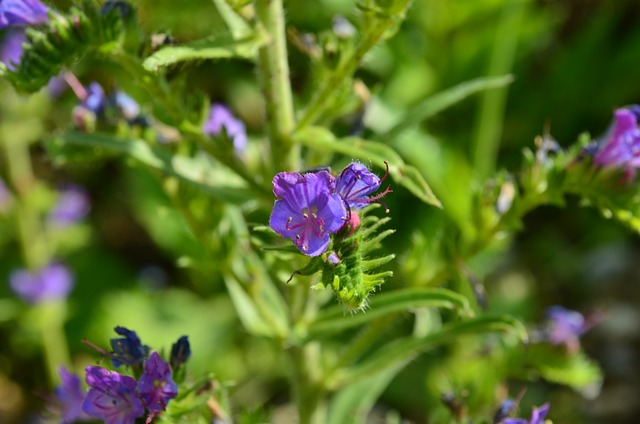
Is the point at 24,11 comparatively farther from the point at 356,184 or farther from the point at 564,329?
the point at 564,329

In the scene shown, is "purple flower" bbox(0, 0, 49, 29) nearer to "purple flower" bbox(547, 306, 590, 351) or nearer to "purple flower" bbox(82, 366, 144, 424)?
"purple flower" bbox(82, 366, 144, 424)

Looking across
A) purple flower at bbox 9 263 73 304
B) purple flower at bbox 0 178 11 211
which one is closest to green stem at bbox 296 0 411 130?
purple flower at bbox 9 263 73 304

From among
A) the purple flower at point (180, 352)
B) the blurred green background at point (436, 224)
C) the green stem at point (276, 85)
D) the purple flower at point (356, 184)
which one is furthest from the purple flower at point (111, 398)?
the blurred green background at point (436, 224)

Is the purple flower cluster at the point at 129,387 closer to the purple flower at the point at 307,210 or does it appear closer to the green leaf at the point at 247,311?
the purple flower at the point at 307,210

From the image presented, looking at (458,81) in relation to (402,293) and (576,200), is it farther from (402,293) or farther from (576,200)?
(402,293)

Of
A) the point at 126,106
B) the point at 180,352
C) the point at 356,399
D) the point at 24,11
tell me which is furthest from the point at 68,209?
the point at 180,352

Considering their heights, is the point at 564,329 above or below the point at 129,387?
above
